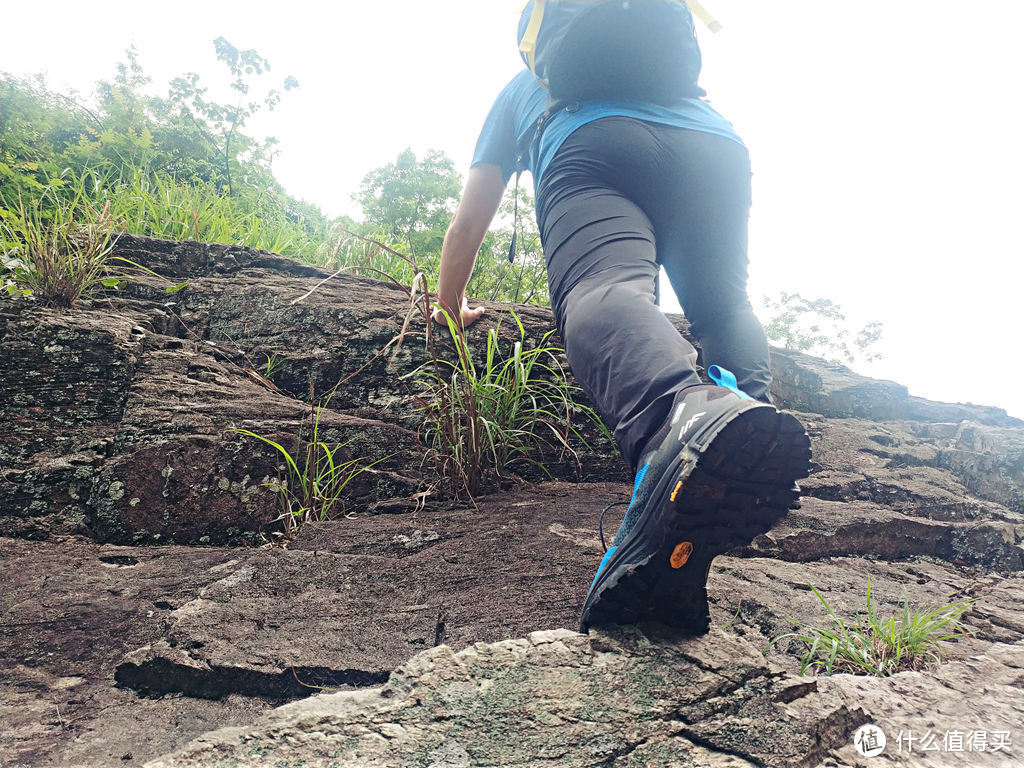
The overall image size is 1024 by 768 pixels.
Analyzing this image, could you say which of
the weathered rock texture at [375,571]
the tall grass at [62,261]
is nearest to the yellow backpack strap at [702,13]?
the weathered rock texture at [375,571]

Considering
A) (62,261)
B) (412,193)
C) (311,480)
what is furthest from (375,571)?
(412,193)

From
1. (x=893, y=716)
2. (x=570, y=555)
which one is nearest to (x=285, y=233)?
(x=570, y=555)

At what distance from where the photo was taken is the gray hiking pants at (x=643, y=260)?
1096 mm

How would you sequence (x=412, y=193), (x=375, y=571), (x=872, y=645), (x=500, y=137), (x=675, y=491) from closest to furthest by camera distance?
(x=675, y=491)
(x=872, y=645)
(x=375, y=571)
(x=500, y=137)
(x=412, y=193)

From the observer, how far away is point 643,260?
4.17 feet

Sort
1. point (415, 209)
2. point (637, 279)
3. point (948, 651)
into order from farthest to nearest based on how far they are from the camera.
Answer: point (415, 209) < point (948, 651) < point (637, 279)

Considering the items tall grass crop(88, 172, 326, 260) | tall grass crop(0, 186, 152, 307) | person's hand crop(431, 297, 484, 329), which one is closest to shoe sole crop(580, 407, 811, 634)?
person's hand crop(431, 297, 484, 329)

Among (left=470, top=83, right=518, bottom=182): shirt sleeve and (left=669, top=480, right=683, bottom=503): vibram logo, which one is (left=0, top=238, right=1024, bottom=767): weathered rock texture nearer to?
(left=669, top=480, right=683, bottom=503): vibram logo

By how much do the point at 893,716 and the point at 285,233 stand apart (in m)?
4.68

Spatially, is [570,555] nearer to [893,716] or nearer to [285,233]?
[893,716]

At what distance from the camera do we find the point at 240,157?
666 cm

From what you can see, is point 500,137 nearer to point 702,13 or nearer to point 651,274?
point 702,13

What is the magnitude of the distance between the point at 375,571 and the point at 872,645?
1266mm

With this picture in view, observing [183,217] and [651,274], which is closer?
[651,274]
